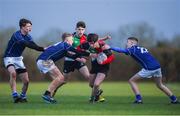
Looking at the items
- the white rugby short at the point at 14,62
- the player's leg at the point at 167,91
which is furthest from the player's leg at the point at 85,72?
the player's leg at the point at 167,91

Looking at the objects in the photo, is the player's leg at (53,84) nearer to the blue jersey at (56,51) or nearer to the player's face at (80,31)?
the blue jersey at (56,51)

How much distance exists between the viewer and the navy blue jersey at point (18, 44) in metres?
13.9

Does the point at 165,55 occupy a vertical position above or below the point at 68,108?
above

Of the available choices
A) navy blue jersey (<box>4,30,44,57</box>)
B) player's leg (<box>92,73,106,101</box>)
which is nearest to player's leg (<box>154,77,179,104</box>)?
player's leg (<box>92,73,106,101</box>)

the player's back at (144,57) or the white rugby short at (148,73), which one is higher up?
the player's back at (144,57)

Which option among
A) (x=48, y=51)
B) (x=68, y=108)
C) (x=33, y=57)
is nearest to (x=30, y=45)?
(x=48, y=51)

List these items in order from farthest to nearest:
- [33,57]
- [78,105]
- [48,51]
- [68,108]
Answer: [33,57], [48,51], [78,105], [68,108]

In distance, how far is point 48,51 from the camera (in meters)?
14.0

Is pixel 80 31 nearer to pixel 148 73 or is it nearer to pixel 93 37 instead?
pixel 93 37

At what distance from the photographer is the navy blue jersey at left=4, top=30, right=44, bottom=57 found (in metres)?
13.9

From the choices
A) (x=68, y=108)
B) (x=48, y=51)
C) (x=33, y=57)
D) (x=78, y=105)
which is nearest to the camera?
(x=68, y=108)

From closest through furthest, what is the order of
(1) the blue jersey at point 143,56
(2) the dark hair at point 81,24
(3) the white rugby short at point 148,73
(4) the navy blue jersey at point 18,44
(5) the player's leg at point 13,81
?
(5) the player's leg at point 13,81 < (4) the navy blue jersey at point 18,44 < (1) the blue jersey at point 143,56 < (3) the white rugby short at point 148,73 < (2) the dark hair at point 81,24

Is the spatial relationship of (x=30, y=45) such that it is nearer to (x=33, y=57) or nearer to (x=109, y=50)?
(x=109, y=50)

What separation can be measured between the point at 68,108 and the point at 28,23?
2.79m
